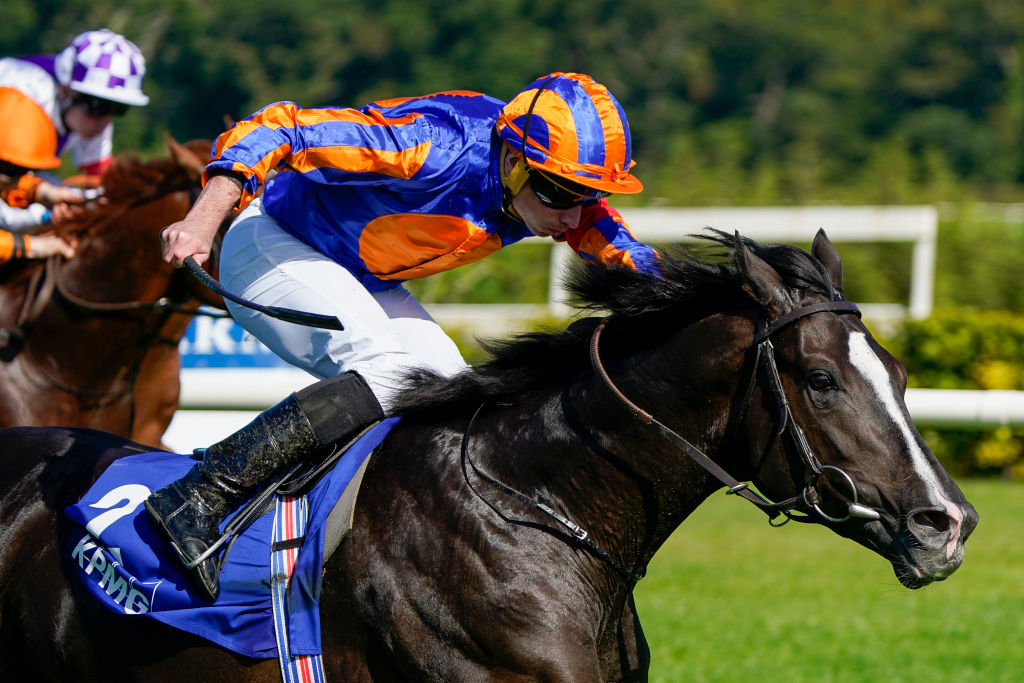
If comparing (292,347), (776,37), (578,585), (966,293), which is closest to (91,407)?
(292,347)

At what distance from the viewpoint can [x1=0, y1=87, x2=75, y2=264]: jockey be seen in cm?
537

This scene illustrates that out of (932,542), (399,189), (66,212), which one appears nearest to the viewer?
(932,542)

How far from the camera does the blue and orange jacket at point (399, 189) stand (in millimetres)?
2992

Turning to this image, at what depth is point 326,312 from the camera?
305 centimetres

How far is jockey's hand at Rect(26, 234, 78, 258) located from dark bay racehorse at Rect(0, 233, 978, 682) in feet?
8.09

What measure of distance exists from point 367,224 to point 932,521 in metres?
1.53

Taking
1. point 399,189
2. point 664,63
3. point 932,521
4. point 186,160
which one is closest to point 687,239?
point 186,160

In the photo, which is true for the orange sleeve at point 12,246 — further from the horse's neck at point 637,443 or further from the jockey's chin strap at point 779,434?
the jockey's chin strap at point 779,434

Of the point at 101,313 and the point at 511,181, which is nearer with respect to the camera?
the point at 511,181

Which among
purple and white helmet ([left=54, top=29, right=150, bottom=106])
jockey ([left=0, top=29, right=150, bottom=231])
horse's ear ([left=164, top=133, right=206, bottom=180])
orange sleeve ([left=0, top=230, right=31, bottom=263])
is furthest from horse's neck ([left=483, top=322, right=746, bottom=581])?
purple and white helmet ([left=54, top=29, right=150, bottom=106])

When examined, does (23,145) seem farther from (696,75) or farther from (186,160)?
(696,75)

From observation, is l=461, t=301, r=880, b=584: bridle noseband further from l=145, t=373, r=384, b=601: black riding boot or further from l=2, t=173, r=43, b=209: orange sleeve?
l=2, t=173, r=43, b=209: orange sleeve

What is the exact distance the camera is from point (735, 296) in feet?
8.82

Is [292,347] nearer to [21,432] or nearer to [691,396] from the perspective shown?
[21,432]
